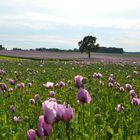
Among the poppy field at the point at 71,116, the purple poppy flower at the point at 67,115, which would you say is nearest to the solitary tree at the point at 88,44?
the poppy field at the point at 71,116

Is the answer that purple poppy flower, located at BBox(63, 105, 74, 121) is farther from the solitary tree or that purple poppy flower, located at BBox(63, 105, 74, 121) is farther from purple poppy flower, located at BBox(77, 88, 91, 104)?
the solitary tree

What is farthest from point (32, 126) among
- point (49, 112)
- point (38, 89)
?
point (38, 89)

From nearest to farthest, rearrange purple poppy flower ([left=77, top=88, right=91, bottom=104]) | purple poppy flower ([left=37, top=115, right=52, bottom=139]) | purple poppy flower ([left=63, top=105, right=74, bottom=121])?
1. purple poppy flower ([left=37, top=115, right=52, bottom=139])
2. purple poppy flower ([left=63, top=105, right=74, bottom=121])
3. purple poppy flower ([left=77, top=88, right=91, bottom=104])

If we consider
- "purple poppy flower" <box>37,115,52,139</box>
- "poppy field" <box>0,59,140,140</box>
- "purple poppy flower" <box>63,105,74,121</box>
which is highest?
"purple poppy flower" <box>63,105,74,121</box>

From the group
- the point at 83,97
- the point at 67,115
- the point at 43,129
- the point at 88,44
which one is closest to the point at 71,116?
the point at 67,115

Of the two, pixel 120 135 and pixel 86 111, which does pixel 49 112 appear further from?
pixel 86 111

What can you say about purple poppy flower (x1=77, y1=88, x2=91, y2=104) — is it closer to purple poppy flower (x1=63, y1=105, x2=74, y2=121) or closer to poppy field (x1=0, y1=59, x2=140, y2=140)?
poppy field (x1=0, y1=59, x2=140, y2=140)

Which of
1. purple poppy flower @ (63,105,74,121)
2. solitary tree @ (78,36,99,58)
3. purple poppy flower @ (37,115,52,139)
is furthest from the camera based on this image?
solitary tree @ (78,36,99,58)

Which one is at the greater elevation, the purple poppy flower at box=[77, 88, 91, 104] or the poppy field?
the purple poppy flower at box=[77, 88, 91, 104]

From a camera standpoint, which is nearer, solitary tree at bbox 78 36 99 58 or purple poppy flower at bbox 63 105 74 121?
purple poppy flower at bbox 63 105 74 121

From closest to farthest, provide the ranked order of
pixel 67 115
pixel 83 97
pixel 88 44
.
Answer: pixel 67 115, pixel 83 97, pixel 88 44

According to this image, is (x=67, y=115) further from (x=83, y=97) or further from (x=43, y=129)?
(x=83, y=97)

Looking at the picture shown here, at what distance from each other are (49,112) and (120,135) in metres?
2.15

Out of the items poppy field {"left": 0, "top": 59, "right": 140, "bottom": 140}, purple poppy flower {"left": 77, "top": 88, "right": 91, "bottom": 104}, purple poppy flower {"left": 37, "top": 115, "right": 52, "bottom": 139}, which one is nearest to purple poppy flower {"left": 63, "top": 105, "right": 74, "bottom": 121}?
poppy field {"left": 0, "top": 59, "right": 140, "bottom": 140}
